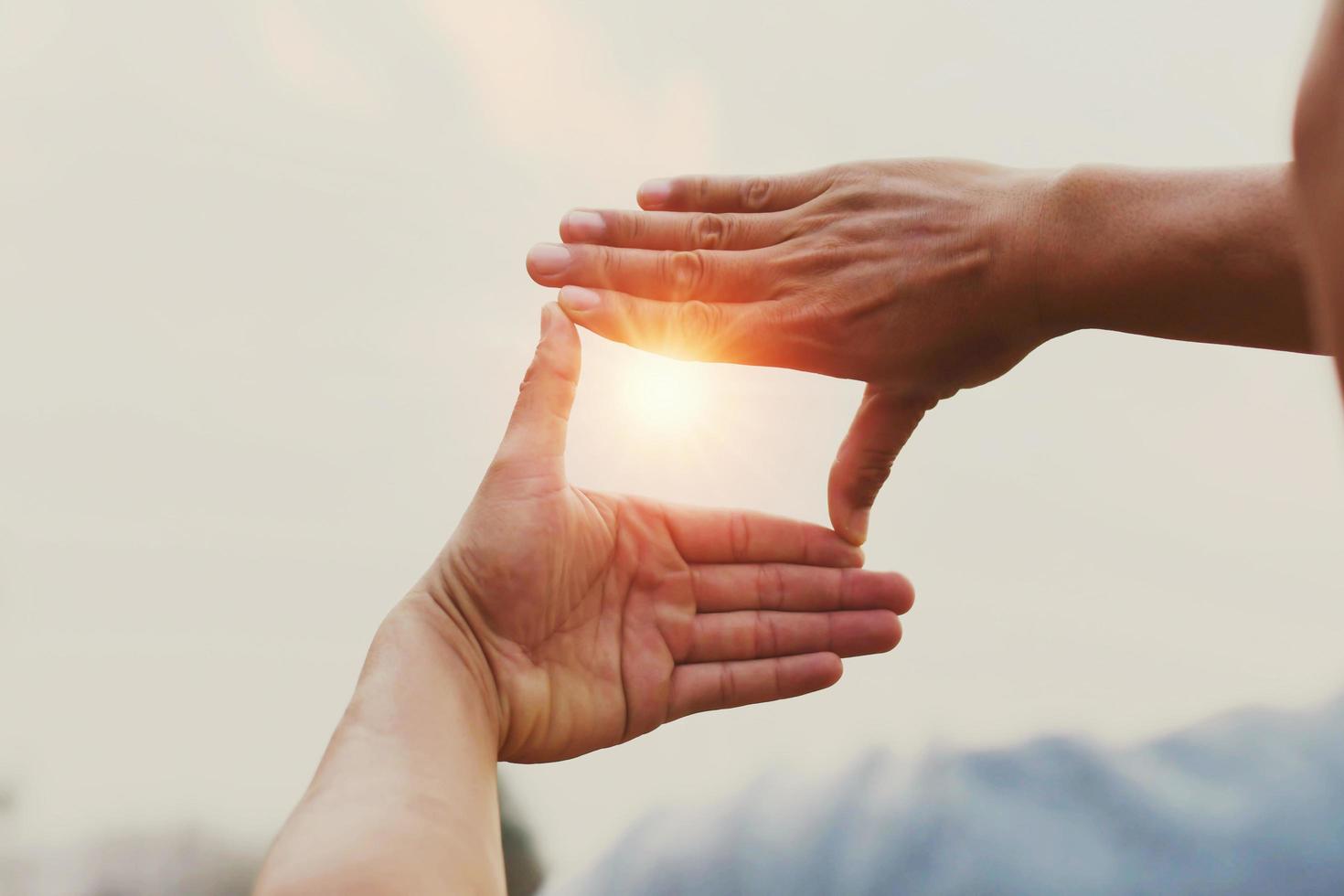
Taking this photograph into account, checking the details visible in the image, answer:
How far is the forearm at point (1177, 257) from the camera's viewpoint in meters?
1.00

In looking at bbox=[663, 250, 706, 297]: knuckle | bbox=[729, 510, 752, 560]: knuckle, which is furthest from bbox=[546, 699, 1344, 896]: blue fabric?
bbox=[663, 250, 706, 297]: knuckle

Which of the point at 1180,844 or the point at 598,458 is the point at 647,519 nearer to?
the point at 598,458

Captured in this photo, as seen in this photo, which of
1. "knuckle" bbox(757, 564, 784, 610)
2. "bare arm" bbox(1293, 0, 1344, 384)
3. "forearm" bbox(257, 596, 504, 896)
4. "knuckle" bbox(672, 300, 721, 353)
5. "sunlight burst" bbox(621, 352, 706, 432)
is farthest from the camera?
"sunlight burst" bbox(621, 352, 706, 432)

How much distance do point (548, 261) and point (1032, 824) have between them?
Answer: 1.66 m

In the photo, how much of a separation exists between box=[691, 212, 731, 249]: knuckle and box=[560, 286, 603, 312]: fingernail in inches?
7.2

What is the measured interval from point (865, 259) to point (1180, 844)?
5.27 ft

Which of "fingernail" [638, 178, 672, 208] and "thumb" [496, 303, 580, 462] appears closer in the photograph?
"thumb" [496, 303, 580, 462]

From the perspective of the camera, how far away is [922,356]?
3.53 feet

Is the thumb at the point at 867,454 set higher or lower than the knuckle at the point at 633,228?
lower

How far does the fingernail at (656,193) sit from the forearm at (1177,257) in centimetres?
52

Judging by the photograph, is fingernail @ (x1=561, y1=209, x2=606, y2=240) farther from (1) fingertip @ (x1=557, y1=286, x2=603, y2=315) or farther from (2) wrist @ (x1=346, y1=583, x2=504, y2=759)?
(2) wrist @ (x1=346, y1=583, x2=504, y2=759)

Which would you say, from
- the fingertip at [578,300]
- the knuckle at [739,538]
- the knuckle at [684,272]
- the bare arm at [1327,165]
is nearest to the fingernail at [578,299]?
the fingertip at [578,300]

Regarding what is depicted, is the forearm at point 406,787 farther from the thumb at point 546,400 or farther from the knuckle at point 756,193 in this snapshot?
the knuckle at point 756,193

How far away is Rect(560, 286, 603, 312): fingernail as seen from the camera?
3.47ft
